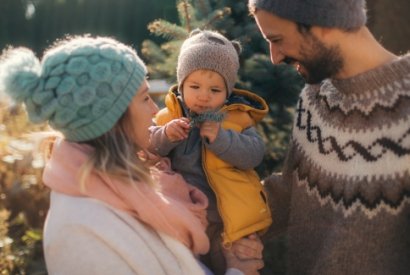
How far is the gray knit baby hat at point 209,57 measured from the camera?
2645 mm

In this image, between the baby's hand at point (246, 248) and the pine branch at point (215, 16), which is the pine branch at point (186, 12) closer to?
the pine branch at point (215, 16)

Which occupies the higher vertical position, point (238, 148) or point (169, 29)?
point (238, 148)

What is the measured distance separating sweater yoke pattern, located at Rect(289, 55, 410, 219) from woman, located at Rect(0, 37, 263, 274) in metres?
0.64

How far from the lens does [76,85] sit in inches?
84.2

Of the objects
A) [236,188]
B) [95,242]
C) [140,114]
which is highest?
[140,114]

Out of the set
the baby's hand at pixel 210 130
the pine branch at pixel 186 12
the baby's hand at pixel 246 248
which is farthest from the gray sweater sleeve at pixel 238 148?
the pine branch at pixel 186 12

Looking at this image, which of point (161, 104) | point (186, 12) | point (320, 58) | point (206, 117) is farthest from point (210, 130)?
point (161, 104)

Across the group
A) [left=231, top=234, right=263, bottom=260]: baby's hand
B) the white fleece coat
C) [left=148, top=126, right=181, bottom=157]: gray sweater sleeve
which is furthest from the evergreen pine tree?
the white fleece coat

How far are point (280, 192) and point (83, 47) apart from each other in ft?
4.06

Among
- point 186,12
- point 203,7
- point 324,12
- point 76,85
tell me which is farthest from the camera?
point 203,7

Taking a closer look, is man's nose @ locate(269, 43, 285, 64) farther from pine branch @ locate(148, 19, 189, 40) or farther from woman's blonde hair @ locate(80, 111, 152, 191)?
pine branch @ locate(148, 19, 189, 40)

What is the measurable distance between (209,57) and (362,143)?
2.33 feet

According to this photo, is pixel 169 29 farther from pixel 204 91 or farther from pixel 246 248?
pixel 246 248

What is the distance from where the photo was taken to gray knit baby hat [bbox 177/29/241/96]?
264cm
